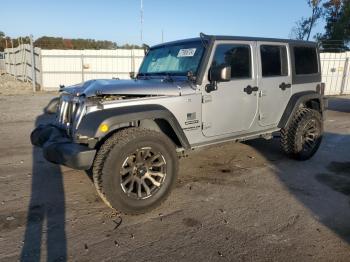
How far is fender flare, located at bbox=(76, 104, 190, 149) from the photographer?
3752 millimetres

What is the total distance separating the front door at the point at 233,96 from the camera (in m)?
4.80

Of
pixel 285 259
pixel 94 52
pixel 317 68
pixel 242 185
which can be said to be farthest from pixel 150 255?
pixel 94 52

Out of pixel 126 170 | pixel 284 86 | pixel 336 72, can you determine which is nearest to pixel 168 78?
pixel 126 170

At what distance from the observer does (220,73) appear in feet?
14.7

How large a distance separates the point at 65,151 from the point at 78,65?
1657cm

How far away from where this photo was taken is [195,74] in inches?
182

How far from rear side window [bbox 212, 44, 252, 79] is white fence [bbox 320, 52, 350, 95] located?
1565 centimetres

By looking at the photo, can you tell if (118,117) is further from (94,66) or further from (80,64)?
(80,64)

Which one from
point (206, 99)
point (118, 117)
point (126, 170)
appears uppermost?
point (206, 99)

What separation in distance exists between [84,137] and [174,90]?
1.27 meters

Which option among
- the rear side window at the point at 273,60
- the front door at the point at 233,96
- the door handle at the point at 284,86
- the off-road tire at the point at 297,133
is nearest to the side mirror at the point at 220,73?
the front door at the point at 233,96

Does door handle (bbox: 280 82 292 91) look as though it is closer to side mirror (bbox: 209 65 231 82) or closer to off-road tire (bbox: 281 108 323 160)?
off-road tire (bbox: 281 108 323 160)

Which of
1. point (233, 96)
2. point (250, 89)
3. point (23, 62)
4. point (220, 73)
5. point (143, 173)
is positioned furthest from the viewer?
point (23, 62)

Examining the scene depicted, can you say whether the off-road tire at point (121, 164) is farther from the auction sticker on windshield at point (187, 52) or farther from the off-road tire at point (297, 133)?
the off-road tire at point (297, 133)
